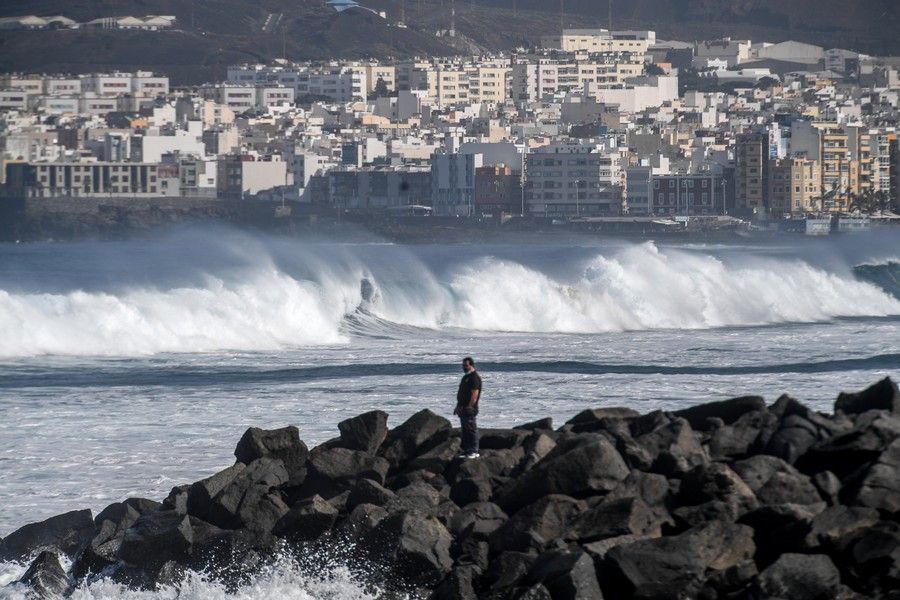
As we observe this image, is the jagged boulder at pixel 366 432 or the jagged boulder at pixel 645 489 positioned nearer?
the jagged boulder at pixel 645 489

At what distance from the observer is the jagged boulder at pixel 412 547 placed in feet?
30.6

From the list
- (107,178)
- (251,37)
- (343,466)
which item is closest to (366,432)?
(343,466)

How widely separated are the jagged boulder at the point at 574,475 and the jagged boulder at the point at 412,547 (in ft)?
1.69

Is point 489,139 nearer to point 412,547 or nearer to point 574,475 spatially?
point 574,475

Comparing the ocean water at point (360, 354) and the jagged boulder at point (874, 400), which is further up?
the jagged boulder at point (874, 400)

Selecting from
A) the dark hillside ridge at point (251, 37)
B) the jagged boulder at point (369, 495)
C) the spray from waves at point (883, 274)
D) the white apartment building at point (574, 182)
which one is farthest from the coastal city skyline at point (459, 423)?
the dark hillside ridge at point (251, 37)

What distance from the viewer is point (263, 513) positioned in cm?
1009

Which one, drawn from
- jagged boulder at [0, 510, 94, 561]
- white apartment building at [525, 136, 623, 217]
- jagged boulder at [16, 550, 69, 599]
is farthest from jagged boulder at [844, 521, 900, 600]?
white apartment building at [525, 136, 623, 217]

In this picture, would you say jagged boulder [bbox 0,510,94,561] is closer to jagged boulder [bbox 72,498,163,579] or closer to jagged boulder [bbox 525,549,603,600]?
jagged boulder [bbox 72,498,163,579]

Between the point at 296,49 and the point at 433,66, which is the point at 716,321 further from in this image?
the point at 296,49

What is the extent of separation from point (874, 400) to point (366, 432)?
2.80 meters

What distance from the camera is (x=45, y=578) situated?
9781mm

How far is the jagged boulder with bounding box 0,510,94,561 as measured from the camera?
33.8ft

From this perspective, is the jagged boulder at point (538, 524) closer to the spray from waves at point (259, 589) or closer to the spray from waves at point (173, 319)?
the spray from waves at point (259, 589)
